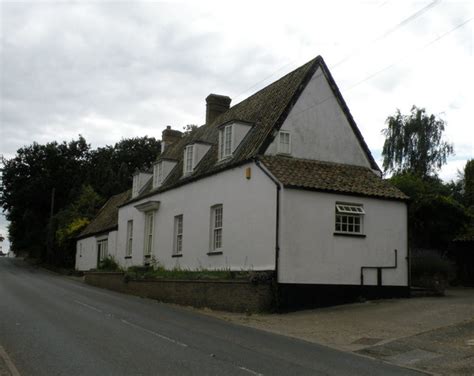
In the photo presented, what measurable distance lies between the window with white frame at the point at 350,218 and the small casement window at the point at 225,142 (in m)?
5.48

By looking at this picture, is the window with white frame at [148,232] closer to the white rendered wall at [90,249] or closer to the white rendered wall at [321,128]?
Result: the white rendered wall at [90,249]

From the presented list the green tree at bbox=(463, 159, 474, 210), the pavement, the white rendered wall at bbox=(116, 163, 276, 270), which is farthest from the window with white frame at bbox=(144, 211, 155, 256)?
the green tree at bbox=(463, 159, 474, 210)

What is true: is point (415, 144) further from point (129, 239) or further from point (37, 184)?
point (37, 184)

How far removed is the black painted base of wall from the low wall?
620mm

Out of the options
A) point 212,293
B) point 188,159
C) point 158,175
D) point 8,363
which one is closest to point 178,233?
point 188,159

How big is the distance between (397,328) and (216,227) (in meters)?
10.1

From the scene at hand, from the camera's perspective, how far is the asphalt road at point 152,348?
8.68 m

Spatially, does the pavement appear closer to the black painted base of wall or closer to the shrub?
the black painted base of wall

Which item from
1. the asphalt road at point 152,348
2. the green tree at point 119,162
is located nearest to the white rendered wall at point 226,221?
the asphalt road at point 152,348

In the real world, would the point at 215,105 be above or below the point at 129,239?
above

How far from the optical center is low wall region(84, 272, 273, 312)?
17.6 m

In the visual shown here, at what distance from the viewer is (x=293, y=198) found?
A: 61.1 ft

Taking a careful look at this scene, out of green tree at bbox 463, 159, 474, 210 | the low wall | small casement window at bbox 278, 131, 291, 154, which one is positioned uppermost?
green tree at bbox 463, 159, 474, 210

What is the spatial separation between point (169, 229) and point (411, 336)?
619 inches
